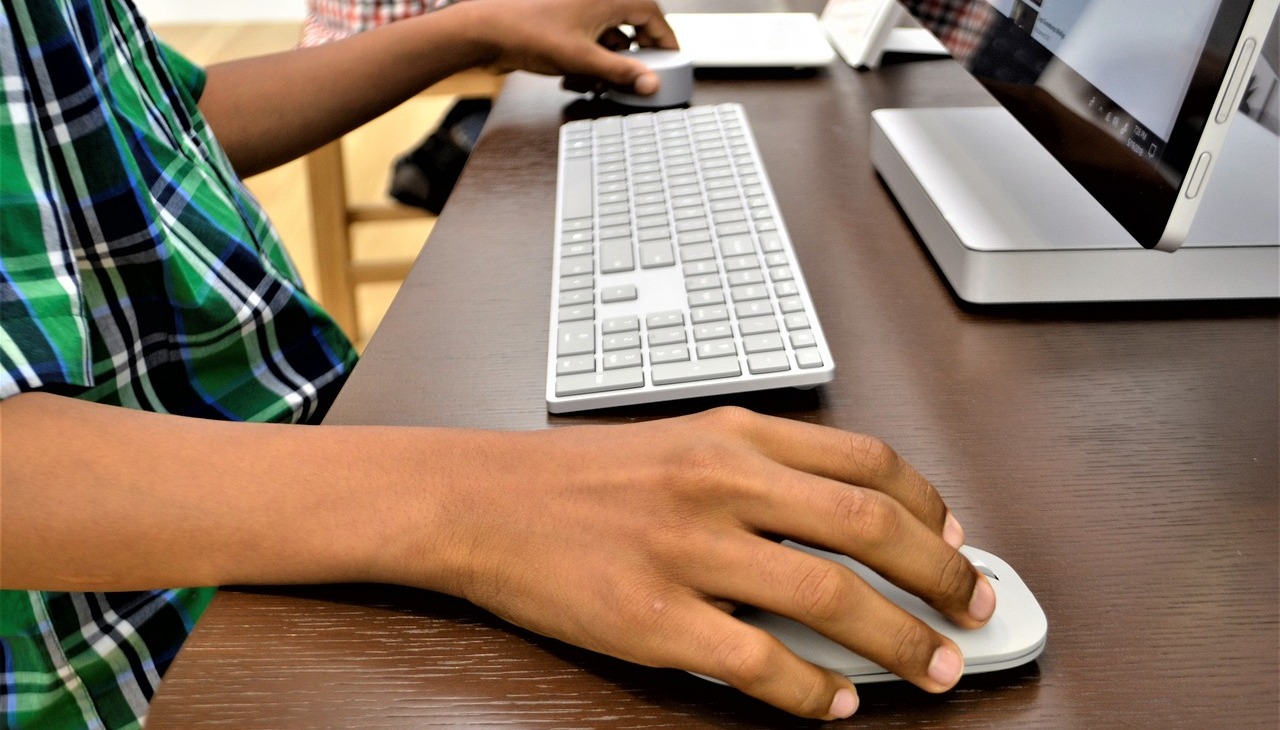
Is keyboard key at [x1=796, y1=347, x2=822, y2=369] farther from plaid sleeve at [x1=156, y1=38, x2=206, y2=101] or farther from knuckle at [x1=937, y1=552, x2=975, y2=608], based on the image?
plaid sleeve at [x1=156, y1=38, x2=206, y2=101]

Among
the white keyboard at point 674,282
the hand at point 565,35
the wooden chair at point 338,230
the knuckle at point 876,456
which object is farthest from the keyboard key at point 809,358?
the wooden chair at point 338,230

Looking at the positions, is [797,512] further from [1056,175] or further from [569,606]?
[1056,175]

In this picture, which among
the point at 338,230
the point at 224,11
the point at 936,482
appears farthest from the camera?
the point at 224,11

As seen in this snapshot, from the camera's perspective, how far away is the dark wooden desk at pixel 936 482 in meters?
0.32

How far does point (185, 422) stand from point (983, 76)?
1.64 feet

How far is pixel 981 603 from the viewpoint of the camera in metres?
0.33

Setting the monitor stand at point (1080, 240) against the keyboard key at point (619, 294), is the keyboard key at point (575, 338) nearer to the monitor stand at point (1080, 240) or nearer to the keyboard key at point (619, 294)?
the keyboard key at point (619, 294)

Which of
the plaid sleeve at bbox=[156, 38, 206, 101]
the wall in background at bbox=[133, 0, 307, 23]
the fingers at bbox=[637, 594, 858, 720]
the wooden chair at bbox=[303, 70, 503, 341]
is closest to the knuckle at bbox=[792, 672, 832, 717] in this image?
the fingers at bbox=[637, 594, 858, 720]

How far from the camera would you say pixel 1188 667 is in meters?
0.33

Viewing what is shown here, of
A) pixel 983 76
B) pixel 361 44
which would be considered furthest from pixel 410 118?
pixel 983 76

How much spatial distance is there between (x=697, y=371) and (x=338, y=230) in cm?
141

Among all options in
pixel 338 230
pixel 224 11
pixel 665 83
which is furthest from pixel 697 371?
pixel 224 11

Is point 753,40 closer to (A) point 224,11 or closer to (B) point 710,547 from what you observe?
(B) point 710,547

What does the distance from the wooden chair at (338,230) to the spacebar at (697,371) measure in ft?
4.21
